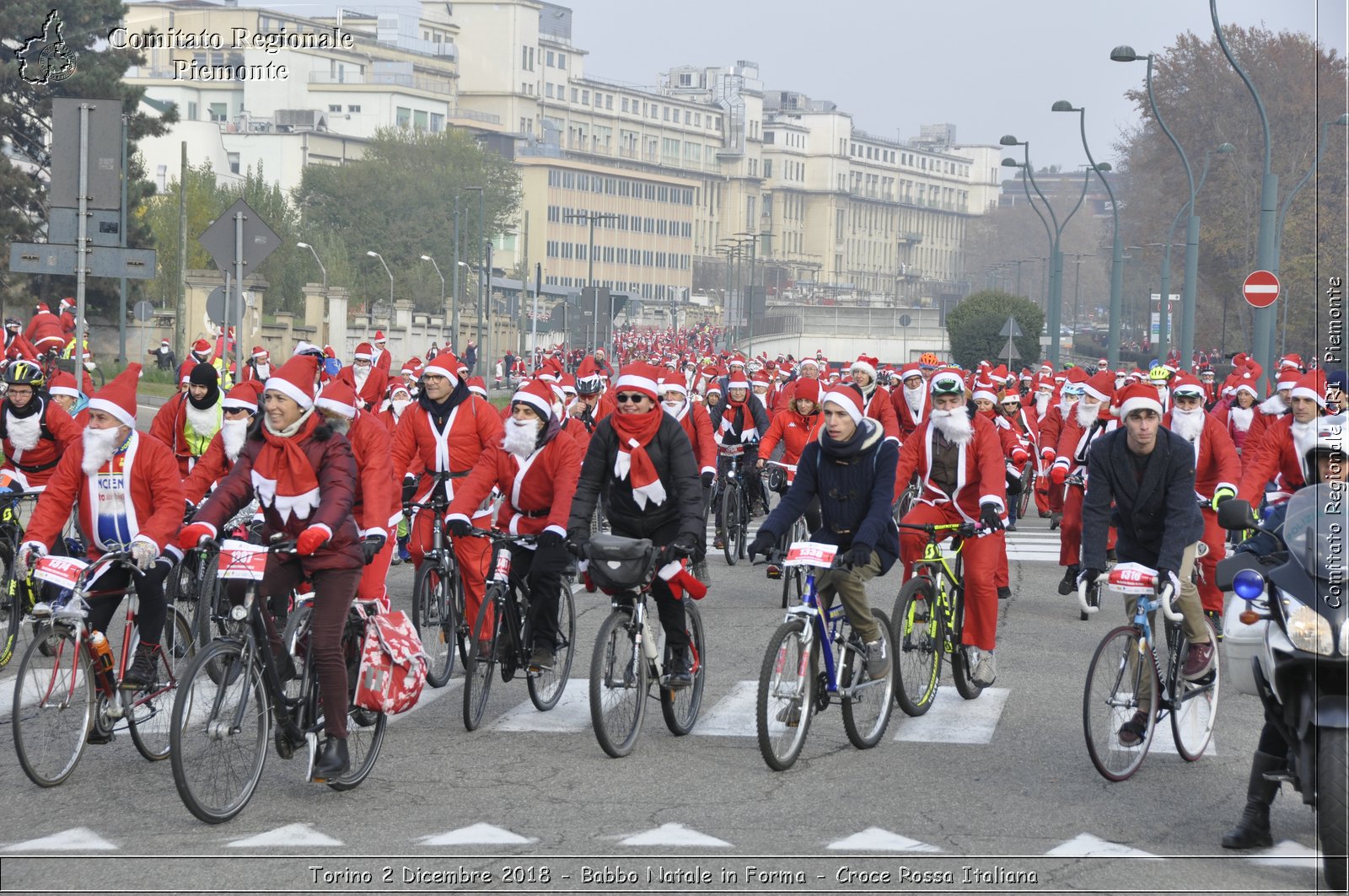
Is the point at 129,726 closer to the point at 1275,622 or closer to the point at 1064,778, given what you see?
the point at 1064,778

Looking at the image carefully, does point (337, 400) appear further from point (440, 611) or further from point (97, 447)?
point (440, 611)

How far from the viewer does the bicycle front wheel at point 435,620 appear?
35.8 feet

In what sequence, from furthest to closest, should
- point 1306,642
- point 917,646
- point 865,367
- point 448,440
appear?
point 865,367 < point 448,440 < point 917,646 < point 1306,642

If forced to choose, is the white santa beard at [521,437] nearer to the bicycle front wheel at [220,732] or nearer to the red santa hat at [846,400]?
the red santa hat at [846,400]

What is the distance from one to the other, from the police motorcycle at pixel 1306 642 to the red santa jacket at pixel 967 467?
337 centimetres

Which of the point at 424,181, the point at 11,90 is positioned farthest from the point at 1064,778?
the point at 424,181

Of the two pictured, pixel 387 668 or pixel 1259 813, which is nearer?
pixel 1259 813

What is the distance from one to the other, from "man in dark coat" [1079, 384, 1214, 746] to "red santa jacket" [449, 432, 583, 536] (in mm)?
2686

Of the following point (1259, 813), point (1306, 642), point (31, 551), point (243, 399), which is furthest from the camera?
point (243, 399)

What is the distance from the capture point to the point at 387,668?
8250mm

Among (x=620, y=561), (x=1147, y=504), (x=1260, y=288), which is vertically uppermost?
(x=1260, y=288)

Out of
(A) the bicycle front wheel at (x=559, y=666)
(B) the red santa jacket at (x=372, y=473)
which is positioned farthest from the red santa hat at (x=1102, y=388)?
(B) the red santa jacket at (x=372, y=473)

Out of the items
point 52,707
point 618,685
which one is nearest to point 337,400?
point 52,707

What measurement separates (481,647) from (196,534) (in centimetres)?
217
